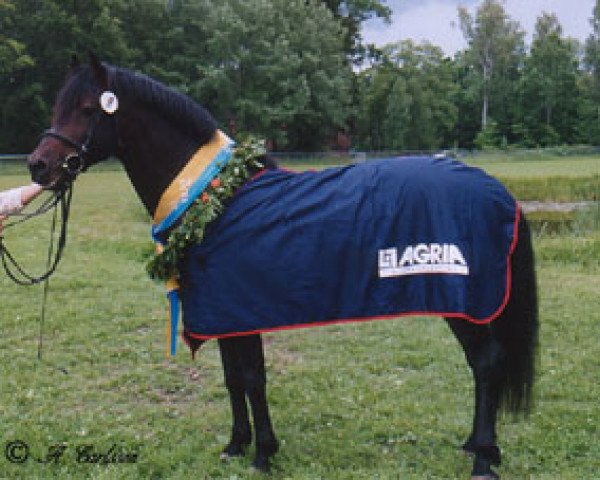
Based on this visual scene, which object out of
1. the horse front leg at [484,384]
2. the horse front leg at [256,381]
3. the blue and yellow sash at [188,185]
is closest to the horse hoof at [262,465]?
the horse front leg at [256,381]

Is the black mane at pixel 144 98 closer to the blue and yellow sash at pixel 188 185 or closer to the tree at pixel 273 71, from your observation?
the blue and yellow sash at pixel 188 185

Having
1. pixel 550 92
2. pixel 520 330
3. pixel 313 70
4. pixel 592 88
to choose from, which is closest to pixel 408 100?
pixel 313 70

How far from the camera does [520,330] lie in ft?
11.9

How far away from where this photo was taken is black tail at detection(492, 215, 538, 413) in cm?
357

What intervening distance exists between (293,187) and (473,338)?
4.29ft

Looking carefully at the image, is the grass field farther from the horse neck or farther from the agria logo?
the horse neck

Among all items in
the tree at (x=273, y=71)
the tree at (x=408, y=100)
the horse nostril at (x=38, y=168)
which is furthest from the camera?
the tree at (x=408, y=100)

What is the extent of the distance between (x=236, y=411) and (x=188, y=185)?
4.66 ft

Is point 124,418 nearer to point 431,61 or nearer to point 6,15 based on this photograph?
point 6,15

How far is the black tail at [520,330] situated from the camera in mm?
3570

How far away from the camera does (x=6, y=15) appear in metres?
35.2

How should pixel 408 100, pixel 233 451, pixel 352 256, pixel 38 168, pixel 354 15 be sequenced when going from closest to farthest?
1. pixel 38 168
2. pixel 352 256
3. pixel 233 451
4. pixel 408 100
5. pixel 354 15

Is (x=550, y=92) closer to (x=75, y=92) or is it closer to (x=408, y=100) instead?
(x=408, y=100)

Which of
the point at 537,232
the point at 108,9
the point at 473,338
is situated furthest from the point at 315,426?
the point at 108,9
